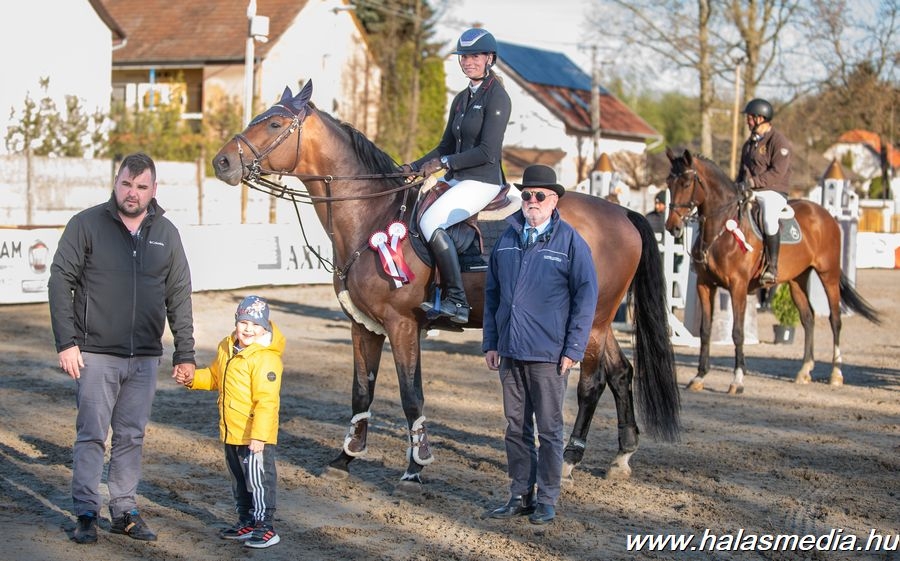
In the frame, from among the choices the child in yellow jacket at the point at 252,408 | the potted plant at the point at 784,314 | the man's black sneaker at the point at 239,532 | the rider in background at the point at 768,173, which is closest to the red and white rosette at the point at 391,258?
the child in yellow jacket at the point at 252,408

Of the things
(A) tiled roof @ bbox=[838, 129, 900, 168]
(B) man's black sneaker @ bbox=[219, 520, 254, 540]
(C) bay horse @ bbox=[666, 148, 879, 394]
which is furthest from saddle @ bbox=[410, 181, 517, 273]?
(A) tiled roof @ bbox=[838, 129, 900, 168]

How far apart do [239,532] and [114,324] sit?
49.4 inches

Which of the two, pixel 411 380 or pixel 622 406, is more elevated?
pixel 411 380

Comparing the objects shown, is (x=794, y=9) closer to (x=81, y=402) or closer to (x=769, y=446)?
(x=769, y=446)

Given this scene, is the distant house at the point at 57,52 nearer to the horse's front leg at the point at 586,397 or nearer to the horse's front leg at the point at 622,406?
the horse's front leg at the point at 622,406

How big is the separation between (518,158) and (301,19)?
13637mm

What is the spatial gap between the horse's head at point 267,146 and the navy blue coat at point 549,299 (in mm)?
1933

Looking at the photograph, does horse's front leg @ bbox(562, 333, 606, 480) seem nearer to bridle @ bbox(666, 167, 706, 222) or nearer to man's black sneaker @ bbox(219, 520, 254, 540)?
man's black sneaker @ bbox(219, 520, 254, 540)

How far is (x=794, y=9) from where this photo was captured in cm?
3734

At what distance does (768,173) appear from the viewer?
41.6ft

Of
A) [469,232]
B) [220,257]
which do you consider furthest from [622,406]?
[220,257]

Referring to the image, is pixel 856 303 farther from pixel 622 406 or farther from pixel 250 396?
pixel 250 396

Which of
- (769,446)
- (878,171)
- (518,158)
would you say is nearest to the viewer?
(769,446)

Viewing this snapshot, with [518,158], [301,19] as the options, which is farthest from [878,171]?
[301,19]
